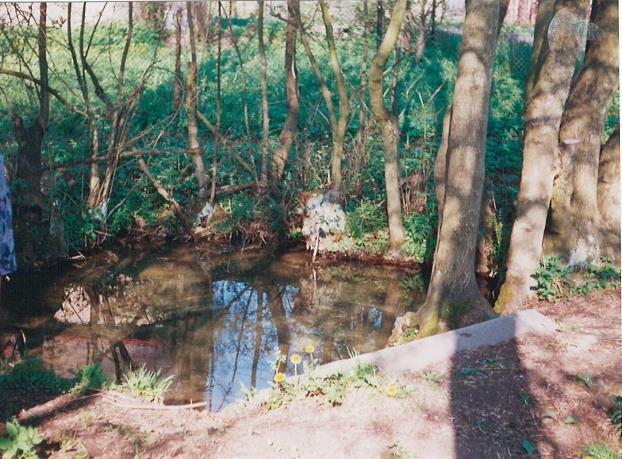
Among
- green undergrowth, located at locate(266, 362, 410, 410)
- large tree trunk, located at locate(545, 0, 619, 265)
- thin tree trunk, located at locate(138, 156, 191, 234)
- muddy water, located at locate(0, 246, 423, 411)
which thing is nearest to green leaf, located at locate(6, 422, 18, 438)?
green undergrowth, located at locate(266, 362, 410, 410)

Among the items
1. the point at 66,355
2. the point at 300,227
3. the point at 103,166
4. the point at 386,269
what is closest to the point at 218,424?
the point at 66,355

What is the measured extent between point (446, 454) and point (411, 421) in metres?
0.38

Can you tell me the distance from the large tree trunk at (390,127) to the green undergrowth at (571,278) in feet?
9.71

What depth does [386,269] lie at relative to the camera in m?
10.9

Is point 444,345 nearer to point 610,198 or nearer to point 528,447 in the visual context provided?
point 528,447

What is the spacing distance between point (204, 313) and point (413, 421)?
522 centimetres

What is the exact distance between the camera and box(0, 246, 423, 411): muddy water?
7598mm

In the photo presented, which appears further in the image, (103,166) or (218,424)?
(103,166)

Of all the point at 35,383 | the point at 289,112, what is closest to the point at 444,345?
the point at 35,383

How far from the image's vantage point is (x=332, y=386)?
4734mm

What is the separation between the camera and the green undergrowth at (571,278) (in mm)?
7457

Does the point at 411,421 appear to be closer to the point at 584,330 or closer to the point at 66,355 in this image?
the point at 584,330

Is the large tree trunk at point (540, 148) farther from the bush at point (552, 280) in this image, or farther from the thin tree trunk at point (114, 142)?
the thin tree trunk at point (114, 142)

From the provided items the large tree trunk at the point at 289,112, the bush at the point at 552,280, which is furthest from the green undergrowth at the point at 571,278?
the large tree trunk at the point at 289,112
